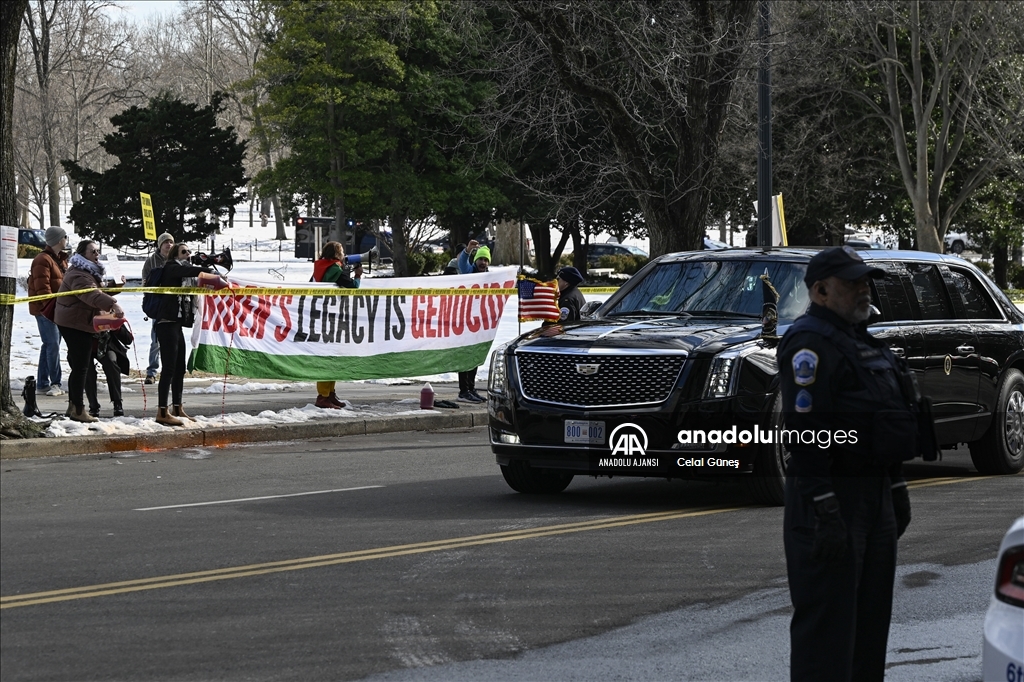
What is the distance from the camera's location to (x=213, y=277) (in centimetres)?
1554

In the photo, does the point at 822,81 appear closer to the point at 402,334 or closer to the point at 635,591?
the point at 402,334

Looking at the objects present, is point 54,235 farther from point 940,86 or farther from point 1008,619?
point 940,86

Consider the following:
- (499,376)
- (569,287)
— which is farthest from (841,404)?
(569,287)

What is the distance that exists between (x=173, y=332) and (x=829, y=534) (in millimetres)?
10810

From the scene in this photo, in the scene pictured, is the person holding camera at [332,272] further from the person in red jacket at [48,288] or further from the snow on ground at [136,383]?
the person in red jacket at [48,288]

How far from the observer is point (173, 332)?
574 inches

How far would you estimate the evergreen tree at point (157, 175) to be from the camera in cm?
5231

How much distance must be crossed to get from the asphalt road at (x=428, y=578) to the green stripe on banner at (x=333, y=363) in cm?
400

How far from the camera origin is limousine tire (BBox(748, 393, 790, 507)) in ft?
32.4

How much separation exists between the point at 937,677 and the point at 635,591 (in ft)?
6.26

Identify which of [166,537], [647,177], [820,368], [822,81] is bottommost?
[166,537]

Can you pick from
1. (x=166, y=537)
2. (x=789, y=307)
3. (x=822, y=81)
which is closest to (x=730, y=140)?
(x=822, y=81)

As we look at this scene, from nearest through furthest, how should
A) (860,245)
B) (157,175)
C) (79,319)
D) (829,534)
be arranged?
1. (829,534)
2. (79,319)
3. (860,245)
4. (157,175)

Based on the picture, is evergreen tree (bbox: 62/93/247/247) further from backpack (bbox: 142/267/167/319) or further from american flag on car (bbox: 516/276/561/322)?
backpack (bbox: 142/267/167/319)
